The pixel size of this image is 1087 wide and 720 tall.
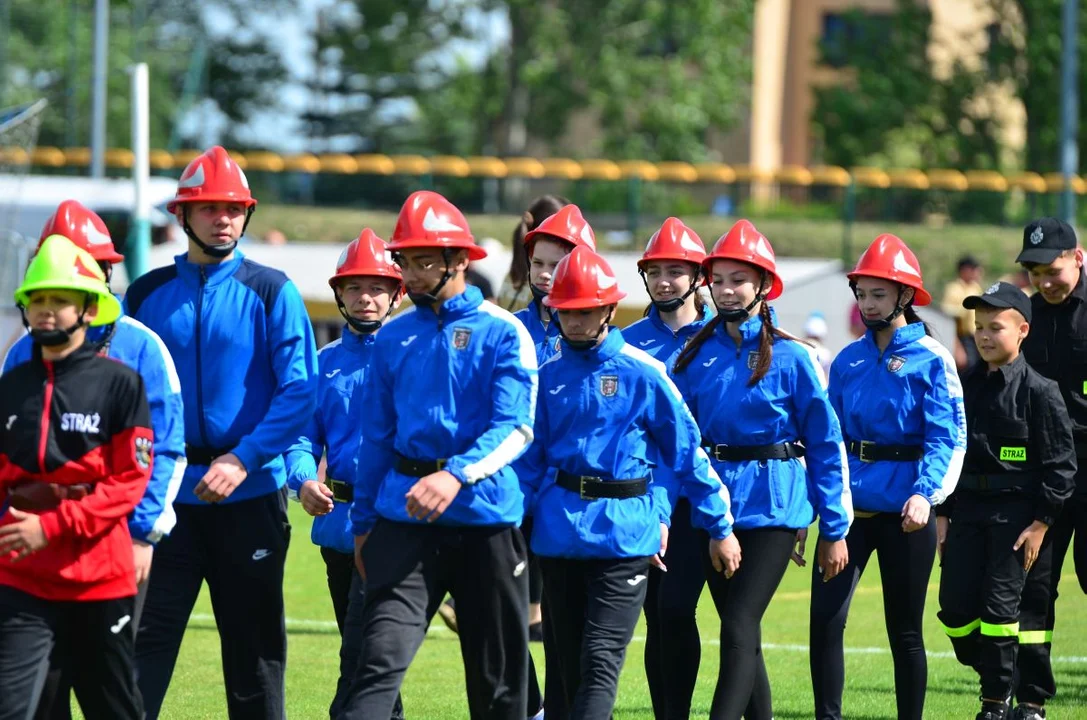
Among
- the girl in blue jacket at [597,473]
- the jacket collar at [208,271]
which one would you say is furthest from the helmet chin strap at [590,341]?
the jacket collar at [208,271]

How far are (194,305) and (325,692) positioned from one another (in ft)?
10.2

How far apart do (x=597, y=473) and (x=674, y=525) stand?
891mm

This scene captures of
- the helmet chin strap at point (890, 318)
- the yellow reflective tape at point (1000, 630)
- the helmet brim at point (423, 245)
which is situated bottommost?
the yellow reflective tape at point (1000, 630)

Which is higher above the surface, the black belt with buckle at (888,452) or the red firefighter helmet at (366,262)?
the red firefighter helmet at (366,262)

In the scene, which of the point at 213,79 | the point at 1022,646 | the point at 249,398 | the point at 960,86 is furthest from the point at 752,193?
the point at 213,79

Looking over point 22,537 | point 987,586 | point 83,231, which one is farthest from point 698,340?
point 22,537

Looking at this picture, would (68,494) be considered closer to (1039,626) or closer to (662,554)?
(662,554)

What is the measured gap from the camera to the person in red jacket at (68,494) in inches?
245

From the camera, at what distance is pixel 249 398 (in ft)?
24.2

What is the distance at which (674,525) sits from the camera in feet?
26.3

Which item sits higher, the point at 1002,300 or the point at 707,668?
the point at 1002,300

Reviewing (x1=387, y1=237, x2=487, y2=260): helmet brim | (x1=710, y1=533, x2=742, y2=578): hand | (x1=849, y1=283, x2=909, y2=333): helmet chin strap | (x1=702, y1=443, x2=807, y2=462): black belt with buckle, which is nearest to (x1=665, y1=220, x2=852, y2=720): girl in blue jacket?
(x1=702, y1=443, x2=807, y2=462): black belt with buckle

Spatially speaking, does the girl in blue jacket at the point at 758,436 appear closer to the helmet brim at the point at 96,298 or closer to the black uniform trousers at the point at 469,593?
the black uniform trousers at the point at 469,593

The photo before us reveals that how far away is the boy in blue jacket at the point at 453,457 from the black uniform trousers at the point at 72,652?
34.5 inches
